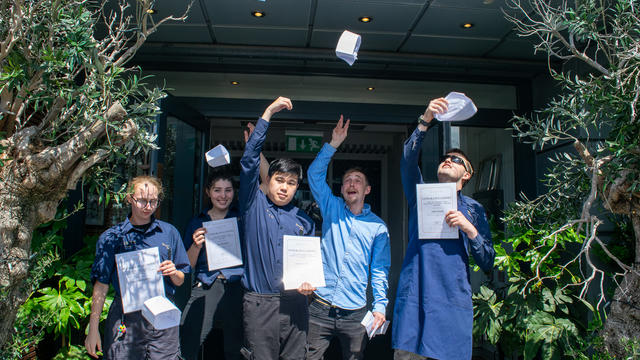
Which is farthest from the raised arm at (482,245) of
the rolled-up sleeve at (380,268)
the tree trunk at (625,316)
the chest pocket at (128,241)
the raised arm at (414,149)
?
the chest pocket at (128,241)

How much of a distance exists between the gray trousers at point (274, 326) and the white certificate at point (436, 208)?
2.74 ft

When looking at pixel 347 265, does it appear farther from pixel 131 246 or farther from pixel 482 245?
pixel 131 246

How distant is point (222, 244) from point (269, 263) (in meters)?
0.55

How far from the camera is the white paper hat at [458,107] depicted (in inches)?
96.7

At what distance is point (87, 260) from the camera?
12.9 feet

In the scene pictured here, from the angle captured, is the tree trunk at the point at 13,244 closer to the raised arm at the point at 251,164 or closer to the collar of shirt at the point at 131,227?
the collar of shirt at the point at 131,227

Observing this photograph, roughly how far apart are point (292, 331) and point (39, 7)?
2073mm

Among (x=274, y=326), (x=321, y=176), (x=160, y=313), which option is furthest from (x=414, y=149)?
(x=160, y=313)

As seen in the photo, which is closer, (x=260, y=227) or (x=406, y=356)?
(x=406, y=356)

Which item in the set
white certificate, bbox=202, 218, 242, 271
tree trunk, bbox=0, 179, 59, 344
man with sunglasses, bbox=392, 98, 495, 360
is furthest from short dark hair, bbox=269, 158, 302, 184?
tree trunk, bbox=0, 179, 59, 344

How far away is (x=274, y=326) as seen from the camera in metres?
2.51

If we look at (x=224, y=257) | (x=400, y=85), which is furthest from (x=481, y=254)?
(x=400, y=85)

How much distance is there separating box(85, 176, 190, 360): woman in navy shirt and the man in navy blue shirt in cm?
42

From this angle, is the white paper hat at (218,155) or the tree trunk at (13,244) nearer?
the tree trunk at (13,244)
